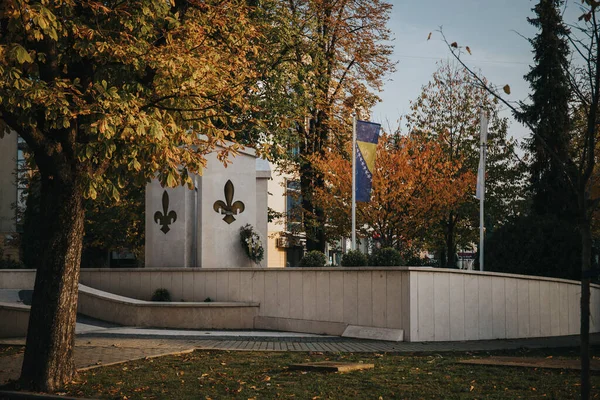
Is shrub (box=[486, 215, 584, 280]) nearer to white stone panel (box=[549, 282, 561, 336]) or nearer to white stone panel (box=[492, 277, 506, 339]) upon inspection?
white stone panel (box=[549, 282, 561, 336])

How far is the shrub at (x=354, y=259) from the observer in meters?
18.8

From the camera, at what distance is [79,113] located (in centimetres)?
1016

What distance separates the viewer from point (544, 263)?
24.6 metres

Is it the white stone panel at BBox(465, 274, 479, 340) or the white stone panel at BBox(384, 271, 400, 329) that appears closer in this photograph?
the white stone panel at BBox(384, 271, 400, 329)

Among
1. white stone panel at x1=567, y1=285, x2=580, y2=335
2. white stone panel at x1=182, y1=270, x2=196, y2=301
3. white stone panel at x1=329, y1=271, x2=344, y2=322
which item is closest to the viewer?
white stone panel at x1=329, y1=271, x2=344, y2=322

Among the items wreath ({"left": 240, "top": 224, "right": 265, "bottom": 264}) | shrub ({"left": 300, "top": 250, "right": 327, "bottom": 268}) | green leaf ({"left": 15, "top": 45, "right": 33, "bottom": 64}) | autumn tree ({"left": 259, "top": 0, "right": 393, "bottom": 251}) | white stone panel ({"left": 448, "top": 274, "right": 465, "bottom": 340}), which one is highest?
autumn tree ({"left": 259, "top": 0, "right": 393, "bottom": 251})

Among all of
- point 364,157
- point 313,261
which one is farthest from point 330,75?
point 313,261

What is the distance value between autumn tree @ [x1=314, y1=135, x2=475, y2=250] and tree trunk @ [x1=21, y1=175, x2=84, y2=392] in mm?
24106

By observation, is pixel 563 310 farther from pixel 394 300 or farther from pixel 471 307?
pixel 394 300

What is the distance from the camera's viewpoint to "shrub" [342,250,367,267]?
61.8 ft

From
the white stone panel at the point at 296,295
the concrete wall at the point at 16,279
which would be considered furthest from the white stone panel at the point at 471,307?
the concrete wall at the point at 16,279

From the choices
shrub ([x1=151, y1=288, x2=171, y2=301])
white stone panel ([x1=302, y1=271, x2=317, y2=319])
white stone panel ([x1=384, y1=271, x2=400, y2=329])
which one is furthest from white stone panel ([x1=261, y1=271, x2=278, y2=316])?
white stone panel ([x1=384, y1=271, x2=400, y2=329])

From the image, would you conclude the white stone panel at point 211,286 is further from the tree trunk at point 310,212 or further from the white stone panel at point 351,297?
the tree trunk at point 310,212

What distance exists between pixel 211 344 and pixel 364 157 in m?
9.89
